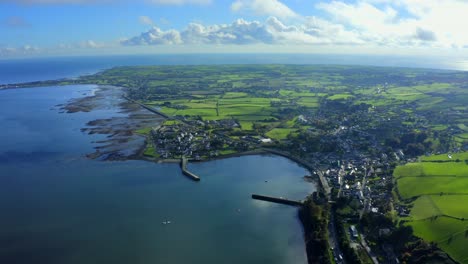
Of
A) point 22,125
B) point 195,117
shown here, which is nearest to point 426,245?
point 195,117

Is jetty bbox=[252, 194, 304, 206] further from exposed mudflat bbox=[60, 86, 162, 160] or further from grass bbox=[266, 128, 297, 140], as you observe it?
grass bbox=[266, 128, 297, 140]

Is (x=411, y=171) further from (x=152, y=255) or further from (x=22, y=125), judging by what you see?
(x=22, y=125)

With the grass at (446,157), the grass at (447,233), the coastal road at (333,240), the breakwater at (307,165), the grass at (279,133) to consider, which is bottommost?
the coastal road at (333,240)

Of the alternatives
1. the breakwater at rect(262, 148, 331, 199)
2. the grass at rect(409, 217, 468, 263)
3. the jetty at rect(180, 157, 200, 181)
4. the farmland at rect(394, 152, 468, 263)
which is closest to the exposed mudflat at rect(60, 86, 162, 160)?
the jetty at rect(180, 157, 200, 181)

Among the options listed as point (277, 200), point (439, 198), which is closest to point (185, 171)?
point (277, 200)

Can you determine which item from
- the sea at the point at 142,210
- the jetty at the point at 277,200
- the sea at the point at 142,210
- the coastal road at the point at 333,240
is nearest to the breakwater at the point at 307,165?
the sea at the point at 142,210

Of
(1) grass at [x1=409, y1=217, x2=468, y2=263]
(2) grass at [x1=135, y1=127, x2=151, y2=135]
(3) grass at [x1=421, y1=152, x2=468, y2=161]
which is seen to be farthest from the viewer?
(2) grass at [x1=135, y1=127, x2=151, y2=135]

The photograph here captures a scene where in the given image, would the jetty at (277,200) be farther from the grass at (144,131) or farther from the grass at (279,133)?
the grass at (144,131)
